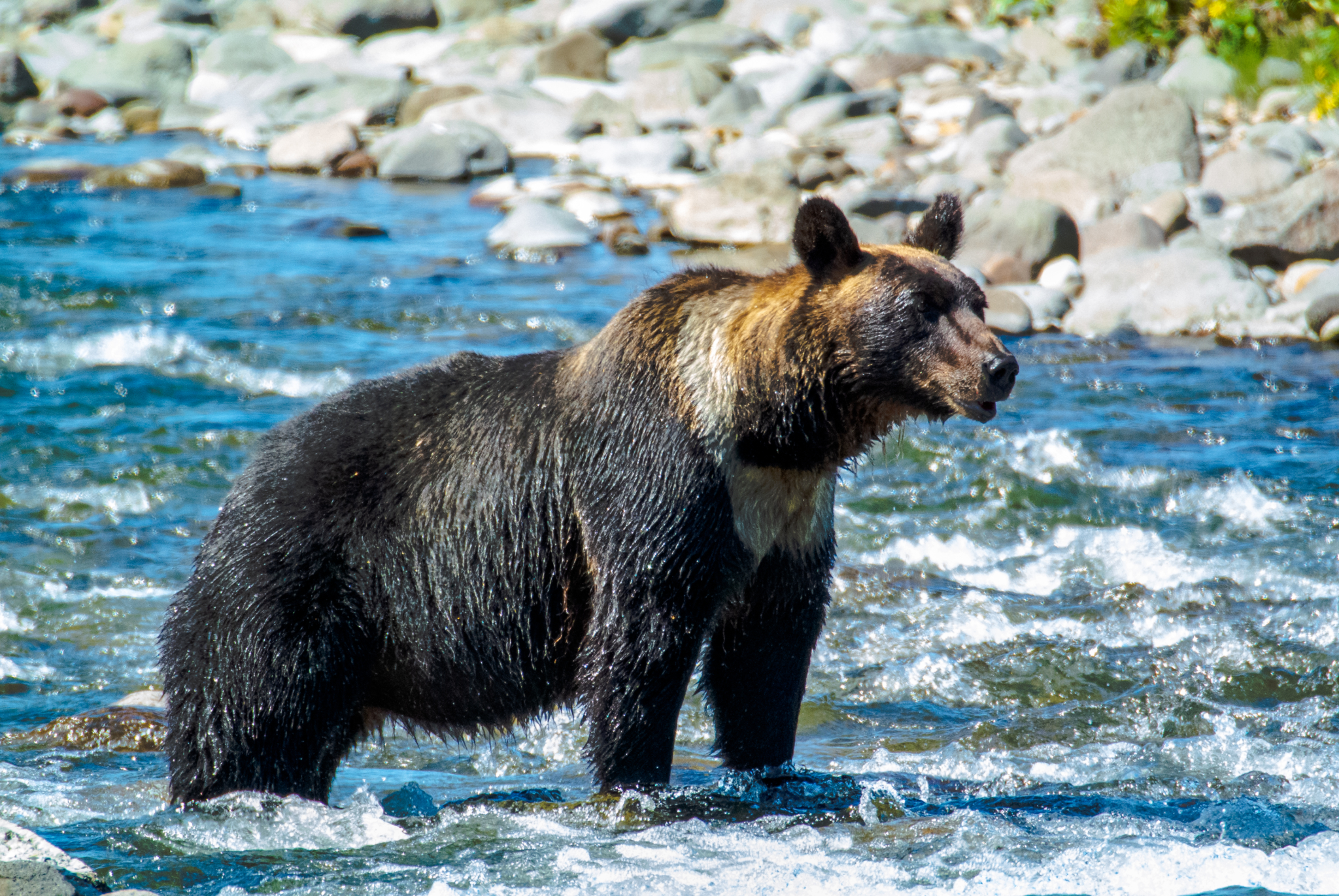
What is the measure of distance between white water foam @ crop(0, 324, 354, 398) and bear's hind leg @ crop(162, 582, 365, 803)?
20.7 feet

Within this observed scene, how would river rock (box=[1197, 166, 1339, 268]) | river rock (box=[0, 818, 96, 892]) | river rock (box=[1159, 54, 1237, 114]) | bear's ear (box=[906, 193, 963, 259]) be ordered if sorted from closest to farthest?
1. river rock (box=[0, 818, 96, 892])
2. bear's ear (box=[906, 193, 963, 259])
3. river rock (box=[1197, 166, 1339, 268])
4. river rock (box=[1159, 54, 1237, 114])

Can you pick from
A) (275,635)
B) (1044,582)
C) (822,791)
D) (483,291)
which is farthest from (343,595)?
(483,291)

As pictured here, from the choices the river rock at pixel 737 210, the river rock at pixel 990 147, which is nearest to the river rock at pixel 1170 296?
the river rock at pixel 737 210

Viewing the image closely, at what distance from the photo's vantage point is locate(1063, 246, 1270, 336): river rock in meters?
12.6

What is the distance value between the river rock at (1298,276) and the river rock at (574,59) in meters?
14.5

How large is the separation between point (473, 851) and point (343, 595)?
923 millimetres

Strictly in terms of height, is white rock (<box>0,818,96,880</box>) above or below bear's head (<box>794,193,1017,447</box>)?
below

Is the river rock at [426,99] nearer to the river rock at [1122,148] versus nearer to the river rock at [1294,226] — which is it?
the river rock at [1122,148]

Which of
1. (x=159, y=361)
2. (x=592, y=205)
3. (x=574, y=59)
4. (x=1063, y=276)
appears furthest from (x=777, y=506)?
(x=574, y=59)

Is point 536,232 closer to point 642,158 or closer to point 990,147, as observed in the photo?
point 642,158

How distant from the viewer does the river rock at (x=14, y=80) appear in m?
25.6

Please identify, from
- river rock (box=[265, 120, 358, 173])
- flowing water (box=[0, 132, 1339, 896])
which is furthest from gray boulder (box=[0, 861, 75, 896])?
river rock (box=[265, 120, 358, 173])

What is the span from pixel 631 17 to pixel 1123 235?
14.9 metres

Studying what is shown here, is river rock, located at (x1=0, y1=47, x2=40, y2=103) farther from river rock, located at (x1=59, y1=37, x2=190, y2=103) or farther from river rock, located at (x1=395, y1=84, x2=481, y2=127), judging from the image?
river rock, located at (x1=395, y1=84, x2=481, y2=127)
